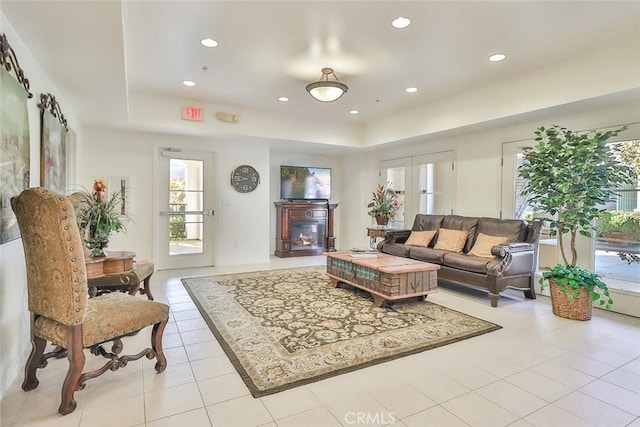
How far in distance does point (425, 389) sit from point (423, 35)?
9.54ft

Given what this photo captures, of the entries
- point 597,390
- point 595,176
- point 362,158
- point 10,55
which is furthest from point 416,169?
point 10,55

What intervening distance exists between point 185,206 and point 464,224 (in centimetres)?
449

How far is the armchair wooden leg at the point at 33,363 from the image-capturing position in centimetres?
215

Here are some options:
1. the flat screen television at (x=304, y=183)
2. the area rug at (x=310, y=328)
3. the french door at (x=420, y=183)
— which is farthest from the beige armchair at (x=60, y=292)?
the flat screen television at (x=304, y=183)

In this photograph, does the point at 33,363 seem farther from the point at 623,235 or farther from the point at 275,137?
the point at 623,235

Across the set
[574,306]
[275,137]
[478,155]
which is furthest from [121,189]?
[574,306]

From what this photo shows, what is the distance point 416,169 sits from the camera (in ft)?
21.0

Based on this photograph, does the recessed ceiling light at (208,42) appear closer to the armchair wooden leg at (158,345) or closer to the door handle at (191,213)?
the armchair wooden leg at (158,345)

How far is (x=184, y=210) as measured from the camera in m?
5.98

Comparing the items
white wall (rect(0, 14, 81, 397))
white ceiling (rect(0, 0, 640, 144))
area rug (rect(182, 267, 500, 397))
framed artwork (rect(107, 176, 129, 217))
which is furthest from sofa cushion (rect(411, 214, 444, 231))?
white wall (rect(0, 14, 81, 397))

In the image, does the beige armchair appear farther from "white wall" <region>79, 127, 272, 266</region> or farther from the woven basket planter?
the woven basket planter

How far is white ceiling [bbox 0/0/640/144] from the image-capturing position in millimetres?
2531

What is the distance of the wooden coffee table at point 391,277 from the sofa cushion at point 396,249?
2.91 feet

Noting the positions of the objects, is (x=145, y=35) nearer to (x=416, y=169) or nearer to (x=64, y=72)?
(x=64, y=72)
